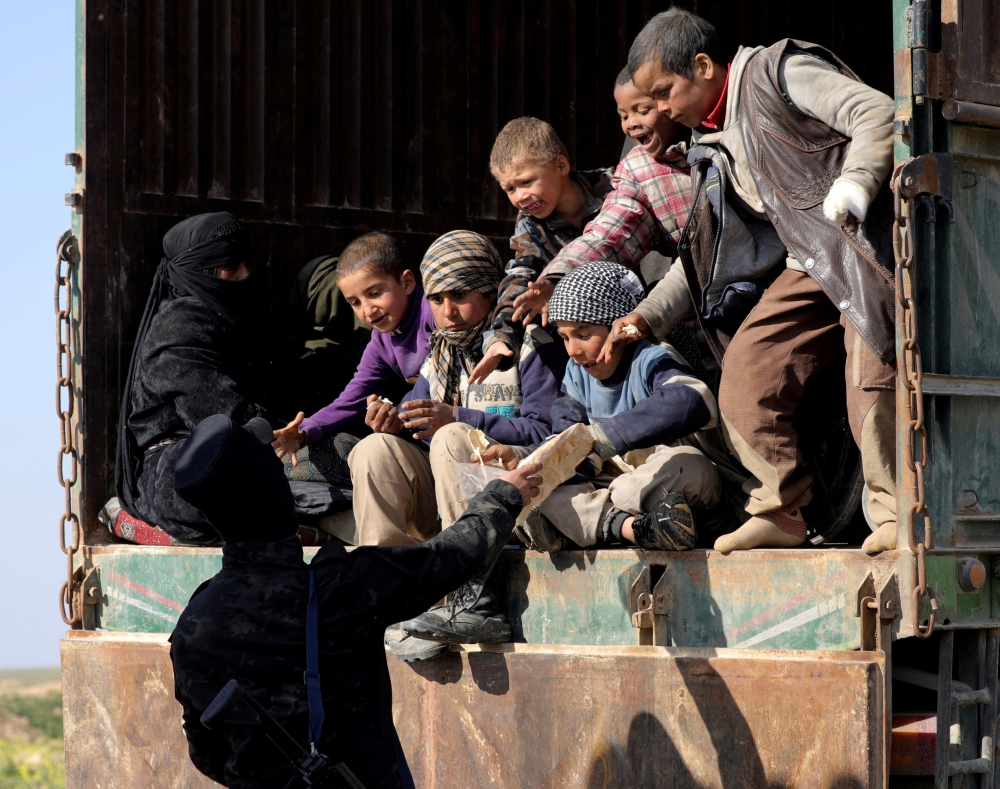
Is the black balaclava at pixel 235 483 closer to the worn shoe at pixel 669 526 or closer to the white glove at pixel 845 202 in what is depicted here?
the worn shoe at pixel 669 526

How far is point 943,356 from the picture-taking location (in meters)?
3.39

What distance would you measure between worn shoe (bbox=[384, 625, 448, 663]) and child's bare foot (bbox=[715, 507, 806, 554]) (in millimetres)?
919

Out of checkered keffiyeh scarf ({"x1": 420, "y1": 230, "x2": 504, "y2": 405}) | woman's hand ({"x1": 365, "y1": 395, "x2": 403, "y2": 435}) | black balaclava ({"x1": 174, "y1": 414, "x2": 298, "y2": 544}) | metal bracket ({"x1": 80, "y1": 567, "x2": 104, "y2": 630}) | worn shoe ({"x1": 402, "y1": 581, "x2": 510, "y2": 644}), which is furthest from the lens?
metal bracket ({"x1": 80, "y1": 567, "x2": 104, "y2": 630})

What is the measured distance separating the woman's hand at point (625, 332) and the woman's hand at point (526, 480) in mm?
488

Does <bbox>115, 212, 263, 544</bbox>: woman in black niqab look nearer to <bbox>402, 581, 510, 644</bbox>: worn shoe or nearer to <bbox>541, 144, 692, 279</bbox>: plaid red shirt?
<bbox>402, 581, 510, 644</bbox>: worn shoe

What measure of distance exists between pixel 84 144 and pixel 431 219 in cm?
157

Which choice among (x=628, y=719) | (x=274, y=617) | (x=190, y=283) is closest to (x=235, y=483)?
(x=274, y=617)

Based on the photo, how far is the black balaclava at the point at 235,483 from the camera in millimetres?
3070

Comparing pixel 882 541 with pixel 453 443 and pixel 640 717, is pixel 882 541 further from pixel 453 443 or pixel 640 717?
pixel 453 443

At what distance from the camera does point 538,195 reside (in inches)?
186

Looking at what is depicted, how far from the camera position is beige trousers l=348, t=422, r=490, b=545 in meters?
4.19

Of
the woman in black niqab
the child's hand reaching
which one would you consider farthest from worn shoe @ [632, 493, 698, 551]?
the woman in black niqab

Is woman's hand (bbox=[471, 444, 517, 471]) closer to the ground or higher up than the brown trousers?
closer to the ground

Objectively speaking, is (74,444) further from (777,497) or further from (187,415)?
(777,497)
